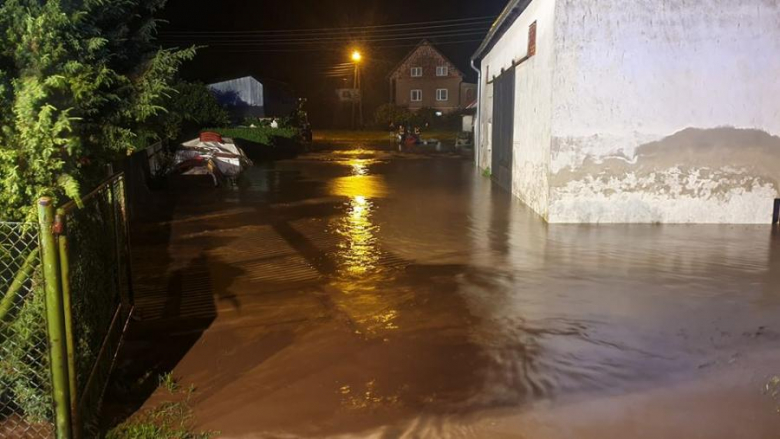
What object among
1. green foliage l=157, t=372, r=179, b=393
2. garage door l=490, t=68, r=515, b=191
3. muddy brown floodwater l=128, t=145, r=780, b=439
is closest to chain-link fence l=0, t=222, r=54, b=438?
green foliage l=157, t=372, r=179, b=393

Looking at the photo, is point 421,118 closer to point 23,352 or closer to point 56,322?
point 23,352

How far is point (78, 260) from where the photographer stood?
4324 mm

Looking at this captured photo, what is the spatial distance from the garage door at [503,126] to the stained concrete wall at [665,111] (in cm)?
442

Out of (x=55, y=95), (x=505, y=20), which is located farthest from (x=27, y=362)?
(x=505, y=20)

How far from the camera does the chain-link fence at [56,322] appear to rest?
355 cm

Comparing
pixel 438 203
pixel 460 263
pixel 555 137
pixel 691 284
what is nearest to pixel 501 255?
pixel 460 263

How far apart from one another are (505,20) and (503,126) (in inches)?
111

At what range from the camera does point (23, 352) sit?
13.2ft

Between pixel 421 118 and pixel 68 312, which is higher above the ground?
pixel 421 118

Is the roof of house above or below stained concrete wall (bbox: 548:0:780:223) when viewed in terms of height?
above

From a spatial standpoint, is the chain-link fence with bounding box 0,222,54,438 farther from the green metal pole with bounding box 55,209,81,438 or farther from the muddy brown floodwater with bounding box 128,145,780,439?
the muddy brown floodwater with bounding box 128,145,780,439

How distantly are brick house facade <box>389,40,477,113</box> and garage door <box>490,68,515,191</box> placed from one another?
51.3 metres

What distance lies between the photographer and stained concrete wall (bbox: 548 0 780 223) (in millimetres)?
11211

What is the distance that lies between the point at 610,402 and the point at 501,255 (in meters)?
4.80
